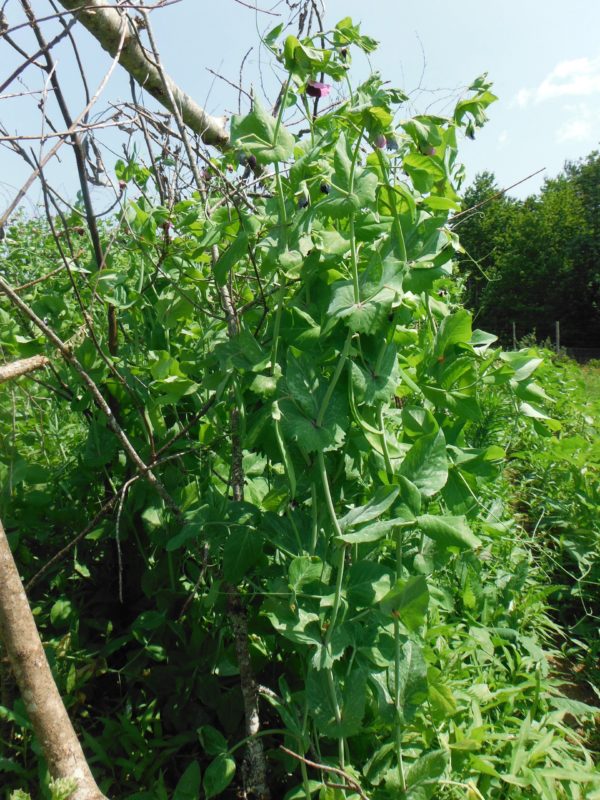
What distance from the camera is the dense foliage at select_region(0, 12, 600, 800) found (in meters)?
1.04

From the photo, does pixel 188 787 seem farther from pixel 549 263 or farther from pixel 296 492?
pixel 549 263

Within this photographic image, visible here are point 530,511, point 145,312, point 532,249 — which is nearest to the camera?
point 145,312

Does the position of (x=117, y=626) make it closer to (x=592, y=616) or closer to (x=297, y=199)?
(x=297, y=199)

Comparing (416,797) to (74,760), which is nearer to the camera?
(74,760)

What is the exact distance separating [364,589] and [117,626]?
38.6 inches

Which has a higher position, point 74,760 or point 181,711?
point 74,760

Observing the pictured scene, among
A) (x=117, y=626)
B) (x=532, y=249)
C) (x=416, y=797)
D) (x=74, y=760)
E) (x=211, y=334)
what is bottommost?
(x=416, y=797)

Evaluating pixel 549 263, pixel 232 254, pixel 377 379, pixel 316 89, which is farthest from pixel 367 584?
pixel 549 263

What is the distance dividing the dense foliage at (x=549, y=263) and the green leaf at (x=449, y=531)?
100 ft

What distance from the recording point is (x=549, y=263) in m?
31.7

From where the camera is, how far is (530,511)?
3322mm

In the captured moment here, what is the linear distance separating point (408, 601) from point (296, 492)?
0.31 m

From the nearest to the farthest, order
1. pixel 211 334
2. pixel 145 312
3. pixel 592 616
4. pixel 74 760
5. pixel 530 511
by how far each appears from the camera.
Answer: pixel 74 760
pixel 211 334
pixel 145 312
pixel 592 616
pixel 530 511

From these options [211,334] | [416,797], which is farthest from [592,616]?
[211,334]
